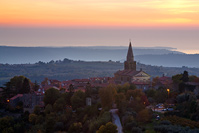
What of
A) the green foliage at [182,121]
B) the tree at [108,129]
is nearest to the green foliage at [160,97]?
the green foliage at [182,121]

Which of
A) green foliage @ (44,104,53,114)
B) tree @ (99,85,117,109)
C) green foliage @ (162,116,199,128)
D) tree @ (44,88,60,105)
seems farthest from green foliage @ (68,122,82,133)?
tree @ (44,88,60,105)

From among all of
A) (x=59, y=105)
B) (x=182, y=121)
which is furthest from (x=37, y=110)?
(x=182, y=121)

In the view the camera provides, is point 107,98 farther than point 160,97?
No

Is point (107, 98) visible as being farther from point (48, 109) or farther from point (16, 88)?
point (16, 88)

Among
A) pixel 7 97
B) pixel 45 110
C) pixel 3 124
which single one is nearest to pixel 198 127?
pixel 45 110

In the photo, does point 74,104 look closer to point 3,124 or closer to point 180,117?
point 3,124

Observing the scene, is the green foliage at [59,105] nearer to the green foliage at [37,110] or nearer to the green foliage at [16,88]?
the green foliage at [37,110]

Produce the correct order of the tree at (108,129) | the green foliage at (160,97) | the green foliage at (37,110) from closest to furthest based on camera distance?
1. the tree at (108,129)
2. the green foliage at (160,97)
3. the green foliage at (37,110)

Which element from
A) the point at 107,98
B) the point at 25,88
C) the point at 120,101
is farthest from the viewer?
the point at 25,88
